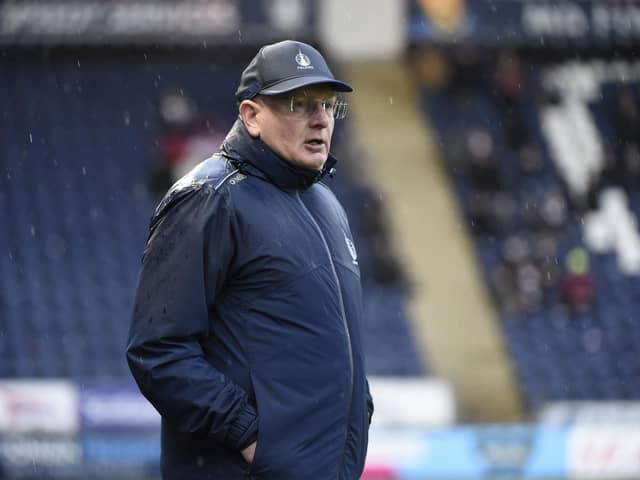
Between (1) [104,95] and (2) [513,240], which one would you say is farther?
(1) [104,95]

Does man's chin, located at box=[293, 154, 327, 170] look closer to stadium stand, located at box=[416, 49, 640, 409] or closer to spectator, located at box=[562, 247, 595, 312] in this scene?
stadium stand, located at box=[416, 49, 640, 409]

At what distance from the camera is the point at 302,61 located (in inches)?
120

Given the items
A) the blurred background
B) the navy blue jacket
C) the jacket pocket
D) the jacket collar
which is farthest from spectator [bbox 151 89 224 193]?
the jacket pocket

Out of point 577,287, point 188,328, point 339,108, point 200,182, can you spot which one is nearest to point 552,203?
point 577,287

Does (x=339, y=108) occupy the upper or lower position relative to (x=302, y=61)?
lower

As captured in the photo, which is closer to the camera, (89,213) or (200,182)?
(200,182)

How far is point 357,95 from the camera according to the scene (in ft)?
64.6

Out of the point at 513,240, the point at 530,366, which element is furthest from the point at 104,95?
the point at 530,366

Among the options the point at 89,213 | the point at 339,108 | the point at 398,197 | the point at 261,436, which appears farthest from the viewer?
the point at 398,197

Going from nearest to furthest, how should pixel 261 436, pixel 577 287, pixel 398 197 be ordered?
1. pixel 261 436
2. pixel 577 287
3. pixel 398 197

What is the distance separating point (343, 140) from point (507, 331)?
14.5ft

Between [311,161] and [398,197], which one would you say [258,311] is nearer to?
[311,161]

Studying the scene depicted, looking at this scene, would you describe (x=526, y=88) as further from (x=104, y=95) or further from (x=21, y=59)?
(x=21, y=59)

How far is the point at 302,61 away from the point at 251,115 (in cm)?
19
